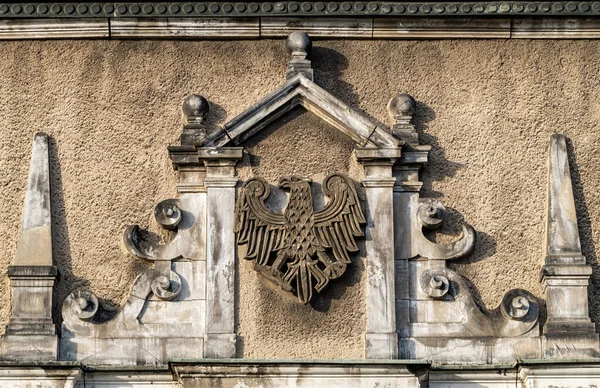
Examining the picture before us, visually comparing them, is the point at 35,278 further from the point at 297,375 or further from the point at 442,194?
the point at 442,194

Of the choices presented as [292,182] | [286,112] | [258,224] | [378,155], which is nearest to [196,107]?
[286,112]

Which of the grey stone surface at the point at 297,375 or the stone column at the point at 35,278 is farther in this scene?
the stone column at the point at 35,278

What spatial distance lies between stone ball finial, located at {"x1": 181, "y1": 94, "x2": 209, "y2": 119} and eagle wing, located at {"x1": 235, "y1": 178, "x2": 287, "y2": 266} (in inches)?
24.7

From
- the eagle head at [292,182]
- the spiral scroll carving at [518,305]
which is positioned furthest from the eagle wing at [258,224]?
the spiral scroll carving at [518,305]

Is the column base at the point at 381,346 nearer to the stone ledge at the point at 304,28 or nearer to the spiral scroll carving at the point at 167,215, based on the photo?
the spiral scroll carving at the point at 167,215

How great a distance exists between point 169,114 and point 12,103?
108 centimetres

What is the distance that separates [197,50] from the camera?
1495 cm

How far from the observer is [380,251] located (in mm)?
14258

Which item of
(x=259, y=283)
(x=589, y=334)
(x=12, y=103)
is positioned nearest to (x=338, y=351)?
(x=259, y=283)

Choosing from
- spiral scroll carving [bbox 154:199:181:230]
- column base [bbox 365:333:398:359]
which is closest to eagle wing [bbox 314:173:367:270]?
column base [bbox 365:333:398:359]

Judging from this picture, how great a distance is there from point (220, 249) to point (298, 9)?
1822mm

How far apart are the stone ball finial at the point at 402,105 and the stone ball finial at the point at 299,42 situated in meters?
0.69

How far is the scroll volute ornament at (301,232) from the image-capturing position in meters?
14.1

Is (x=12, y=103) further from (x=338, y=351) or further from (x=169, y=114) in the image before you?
(x=338, y=351)
